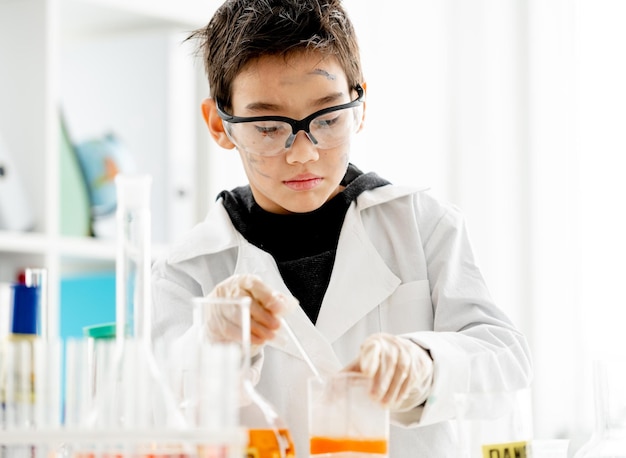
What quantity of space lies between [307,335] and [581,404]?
2.17 metres

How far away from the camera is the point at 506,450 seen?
0.82 metres

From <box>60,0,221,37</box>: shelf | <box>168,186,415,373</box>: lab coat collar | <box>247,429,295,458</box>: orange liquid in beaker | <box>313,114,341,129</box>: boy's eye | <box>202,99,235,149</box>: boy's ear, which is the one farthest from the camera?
<box>60,0,221,37</box>: shelf

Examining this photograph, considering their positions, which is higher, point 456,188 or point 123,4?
point 123,4

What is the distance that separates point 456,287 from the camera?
→ 134 centimetres

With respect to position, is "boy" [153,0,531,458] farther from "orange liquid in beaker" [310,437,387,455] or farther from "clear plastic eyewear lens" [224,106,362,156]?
"orange liquid in beaker" [310,437,387,455]

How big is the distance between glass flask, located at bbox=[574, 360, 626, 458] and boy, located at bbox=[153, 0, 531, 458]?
24cm

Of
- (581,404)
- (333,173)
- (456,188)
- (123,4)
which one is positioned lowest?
(581,404)

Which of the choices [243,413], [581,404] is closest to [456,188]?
[581,404]

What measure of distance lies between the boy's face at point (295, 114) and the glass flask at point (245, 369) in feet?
1.69

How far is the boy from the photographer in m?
1.28

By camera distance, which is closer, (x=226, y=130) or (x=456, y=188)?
(x=226, y=130)

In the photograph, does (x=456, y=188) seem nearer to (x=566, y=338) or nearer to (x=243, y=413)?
(x=566, y=338)

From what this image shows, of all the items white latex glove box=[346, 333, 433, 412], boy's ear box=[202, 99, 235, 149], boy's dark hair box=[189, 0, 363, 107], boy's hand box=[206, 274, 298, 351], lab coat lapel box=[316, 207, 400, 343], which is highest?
boy's dark hair box=[189, 0, 363, 107]

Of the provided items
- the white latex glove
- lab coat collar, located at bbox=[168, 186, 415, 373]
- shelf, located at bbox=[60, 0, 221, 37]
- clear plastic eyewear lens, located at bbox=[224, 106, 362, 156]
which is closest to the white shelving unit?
shelf, located at bbox=[60, 0, 221, 37]
